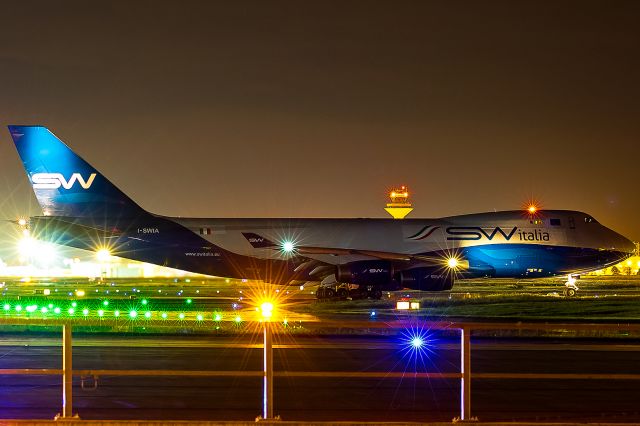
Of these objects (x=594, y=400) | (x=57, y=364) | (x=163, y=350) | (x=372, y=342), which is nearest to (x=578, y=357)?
(x=372, y=342)

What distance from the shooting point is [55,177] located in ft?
157

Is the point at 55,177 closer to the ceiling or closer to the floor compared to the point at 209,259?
closer to the ceiling

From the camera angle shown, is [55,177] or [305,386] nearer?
[305,386]

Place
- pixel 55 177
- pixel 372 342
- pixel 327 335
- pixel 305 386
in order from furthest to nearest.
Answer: pixel 55 177, pixel 327 335, pixel 372 342, pixel 305 386

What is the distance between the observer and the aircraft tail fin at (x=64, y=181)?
4712cm

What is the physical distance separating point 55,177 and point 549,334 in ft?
94.3

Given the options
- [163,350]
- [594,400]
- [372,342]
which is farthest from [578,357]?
[163,350]

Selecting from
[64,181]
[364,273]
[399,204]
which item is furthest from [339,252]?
[399,204]

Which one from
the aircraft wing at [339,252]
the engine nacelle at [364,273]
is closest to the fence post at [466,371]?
the engine nacelle at [364,273]

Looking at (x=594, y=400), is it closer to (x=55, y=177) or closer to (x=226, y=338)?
(x=226, y=338)

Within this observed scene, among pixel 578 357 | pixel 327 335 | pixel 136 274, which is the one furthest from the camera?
pixel 136 274

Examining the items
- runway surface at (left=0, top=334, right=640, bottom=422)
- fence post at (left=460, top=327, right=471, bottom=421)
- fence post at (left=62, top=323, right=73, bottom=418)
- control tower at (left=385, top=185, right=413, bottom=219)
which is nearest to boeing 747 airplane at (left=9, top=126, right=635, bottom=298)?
runway surface at (left=0, top=334, right=640, bottom=422)

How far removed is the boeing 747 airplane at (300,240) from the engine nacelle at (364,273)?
56 mm

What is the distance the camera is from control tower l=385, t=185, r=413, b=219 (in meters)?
154
